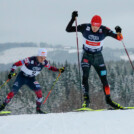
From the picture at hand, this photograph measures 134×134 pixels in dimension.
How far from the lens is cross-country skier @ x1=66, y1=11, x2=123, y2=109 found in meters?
6.45

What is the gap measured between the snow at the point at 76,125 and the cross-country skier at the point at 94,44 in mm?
1544

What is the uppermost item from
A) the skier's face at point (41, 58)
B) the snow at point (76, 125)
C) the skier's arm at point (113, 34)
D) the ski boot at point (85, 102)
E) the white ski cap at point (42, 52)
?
the skier's arm at point (113, 34)

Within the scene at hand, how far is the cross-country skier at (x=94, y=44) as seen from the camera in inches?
254

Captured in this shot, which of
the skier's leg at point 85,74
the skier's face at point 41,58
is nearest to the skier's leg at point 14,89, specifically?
the skier's face at point 41,58

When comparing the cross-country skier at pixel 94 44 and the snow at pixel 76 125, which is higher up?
the cross-country skier at pixel 94 44

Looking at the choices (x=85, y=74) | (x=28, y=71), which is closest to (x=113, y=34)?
(x=85, y=74)

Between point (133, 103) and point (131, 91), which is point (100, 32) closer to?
point (133, 103)

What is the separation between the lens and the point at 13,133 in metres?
4.05

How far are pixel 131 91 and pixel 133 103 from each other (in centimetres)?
636

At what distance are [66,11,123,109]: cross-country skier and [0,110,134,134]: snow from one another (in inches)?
60.8

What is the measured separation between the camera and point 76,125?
438cm

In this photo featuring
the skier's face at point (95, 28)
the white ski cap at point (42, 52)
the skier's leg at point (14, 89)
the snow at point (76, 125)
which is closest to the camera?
the snow at point (76, 125)

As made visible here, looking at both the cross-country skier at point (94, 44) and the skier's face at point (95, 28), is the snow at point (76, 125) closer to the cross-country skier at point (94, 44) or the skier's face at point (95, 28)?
Result: the cross-country skier at point (94, 44)

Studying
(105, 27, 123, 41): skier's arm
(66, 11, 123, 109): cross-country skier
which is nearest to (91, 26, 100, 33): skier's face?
(66, 11, 123, 109): cross-country skier
